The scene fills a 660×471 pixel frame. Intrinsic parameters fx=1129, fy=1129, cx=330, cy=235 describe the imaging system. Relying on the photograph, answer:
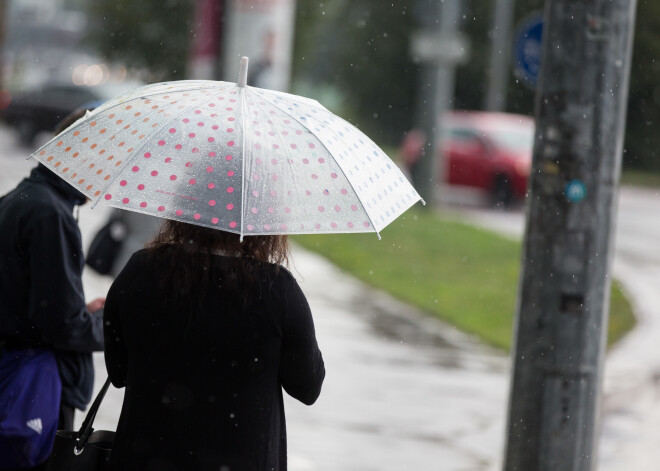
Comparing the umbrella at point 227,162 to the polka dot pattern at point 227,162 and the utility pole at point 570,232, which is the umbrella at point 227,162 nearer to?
the polka dot pattern at point 227,162

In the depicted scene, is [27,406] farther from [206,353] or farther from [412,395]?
[412,395]

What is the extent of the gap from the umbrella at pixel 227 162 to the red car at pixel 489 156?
18707 mm

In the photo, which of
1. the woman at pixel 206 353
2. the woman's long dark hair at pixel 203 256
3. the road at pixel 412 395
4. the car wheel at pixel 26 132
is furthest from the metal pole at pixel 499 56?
the woman at pixel 206 353

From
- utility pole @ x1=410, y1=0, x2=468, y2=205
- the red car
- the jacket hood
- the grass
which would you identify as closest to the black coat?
the jacket hood

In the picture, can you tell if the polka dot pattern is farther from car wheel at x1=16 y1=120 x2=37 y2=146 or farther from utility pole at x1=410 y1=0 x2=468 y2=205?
car wheel at x1=16 y1=120 x2=37 y2=146

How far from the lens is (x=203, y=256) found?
280cm

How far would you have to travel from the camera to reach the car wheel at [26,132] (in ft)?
82.3

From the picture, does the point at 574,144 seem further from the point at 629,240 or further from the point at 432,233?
the point at 629,240

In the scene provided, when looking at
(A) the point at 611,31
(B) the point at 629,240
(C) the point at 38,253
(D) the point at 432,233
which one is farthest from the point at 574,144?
(B) the point at 629,240

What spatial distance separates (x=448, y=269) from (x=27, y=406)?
10491mm

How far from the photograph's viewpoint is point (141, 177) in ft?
9.50

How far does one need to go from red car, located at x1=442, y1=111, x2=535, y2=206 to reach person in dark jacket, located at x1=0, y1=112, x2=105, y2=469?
18.5 m

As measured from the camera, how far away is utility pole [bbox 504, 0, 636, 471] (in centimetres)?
471

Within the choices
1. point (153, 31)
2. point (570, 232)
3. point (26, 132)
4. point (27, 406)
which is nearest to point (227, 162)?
point (27, 406)
